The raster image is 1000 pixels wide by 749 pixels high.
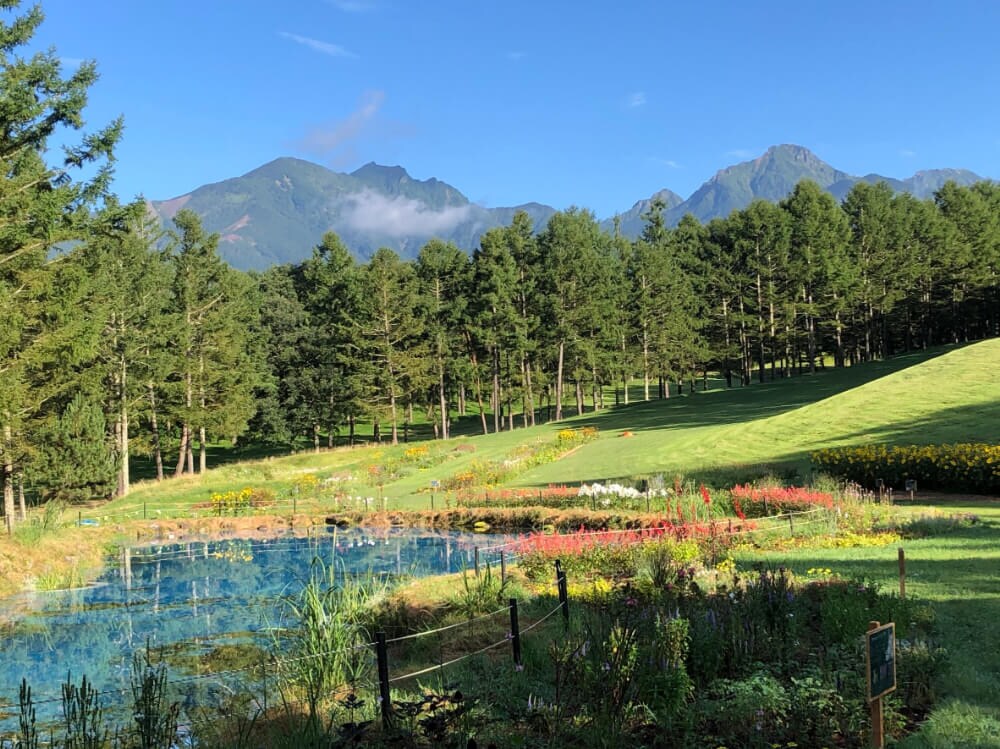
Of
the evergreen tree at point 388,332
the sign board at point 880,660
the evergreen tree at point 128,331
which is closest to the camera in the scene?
the sign board at point 880,660

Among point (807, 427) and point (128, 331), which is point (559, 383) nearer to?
point (807, 427)

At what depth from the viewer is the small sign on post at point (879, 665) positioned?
4.20 m

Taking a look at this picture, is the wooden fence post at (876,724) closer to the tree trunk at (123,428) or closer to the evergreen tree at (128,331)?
the evergreen tree at (128,331)

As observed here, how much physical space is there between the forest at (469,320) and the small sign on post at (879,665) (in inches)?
1250

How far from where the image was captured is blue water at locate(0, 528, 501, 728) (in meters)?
10.6

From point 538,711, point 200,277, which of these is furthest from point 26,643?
point 200,277

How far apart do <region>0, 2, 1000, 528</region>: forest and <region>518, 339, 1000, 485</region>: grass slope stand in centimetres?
1802

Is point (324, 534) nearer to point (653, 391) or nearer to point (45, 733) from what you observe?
point (45, 733)

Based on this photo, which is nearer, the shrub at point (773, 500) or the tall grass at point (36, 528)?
the shrub at point (773, 500)

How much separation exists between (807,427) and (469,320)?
3014cm

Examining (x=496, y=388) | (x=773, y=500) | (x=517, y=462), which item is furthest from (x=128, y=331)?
(x=773, y=500)

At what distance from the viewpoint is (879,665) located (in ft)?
14.0

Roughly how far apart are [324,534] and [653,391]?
59176mm

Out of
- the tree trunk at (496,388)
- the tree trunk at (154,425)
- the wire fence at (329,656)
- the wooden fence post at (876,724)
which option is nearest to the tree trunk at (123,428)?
the tree trunk at (154,425)
